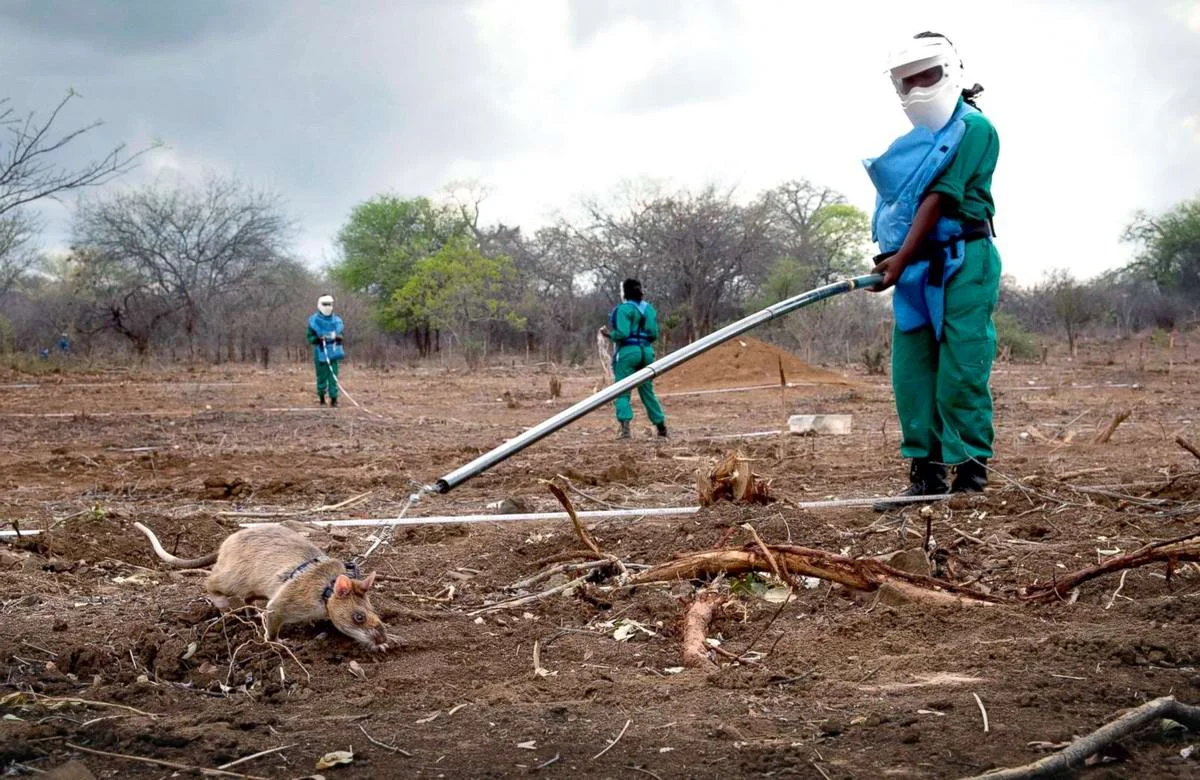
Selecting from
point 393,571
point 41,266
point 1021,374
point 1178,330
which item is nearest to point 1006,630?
point 393,571

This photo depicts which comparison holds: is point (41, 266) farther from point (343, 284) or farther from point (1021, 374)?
point (1021, 374)

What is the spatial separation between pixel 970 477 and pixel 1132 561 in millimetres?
2066

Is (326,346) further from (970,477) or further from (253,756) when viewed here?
(253,756)

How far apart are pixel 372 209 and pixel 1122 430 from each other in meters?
46.8

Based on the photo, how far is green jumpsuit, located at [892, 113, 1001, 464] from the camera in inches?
209

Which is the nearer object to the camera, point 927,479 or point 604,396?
point 604,396

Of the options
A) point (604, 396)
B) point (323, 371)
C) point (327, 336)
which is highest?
point (327, 336)

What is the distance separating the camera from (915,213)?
536 centimetres

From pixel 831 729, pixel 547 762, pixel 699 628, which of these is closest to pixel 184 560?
pixel 699 628

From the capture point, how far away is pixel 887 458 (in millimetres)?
8242

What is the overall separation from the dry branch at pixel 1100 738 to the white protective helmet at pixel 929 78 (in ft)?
11.9

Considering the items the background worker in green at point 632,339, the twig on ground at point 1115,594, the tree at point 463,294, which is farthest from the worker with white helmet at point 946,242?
the tree at point 463,294

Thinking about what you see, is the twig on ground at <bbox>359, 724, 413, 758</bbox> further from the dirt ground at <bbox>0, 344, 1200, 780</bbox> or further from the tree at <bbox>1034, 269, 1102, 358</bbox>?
the tree at <bbox>1034, 269, 1102, 358</bbox>

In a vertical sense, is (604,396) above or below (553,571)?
above
